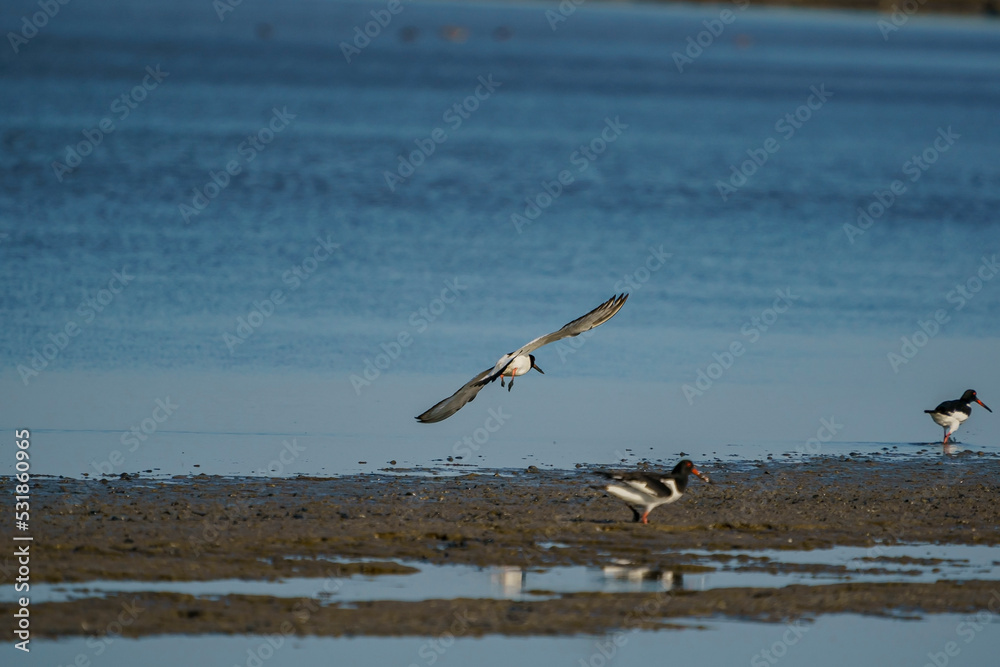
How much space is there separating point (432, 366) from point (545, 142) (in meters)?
31.2

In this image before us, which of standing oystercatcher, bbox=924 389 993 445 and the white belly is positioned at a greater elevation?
standing oystercatcher, bbox=924 389 993 445

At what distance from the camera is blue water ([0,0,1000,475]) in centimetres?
1560

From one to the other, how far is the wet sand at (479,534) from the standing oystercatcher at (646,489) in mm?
210

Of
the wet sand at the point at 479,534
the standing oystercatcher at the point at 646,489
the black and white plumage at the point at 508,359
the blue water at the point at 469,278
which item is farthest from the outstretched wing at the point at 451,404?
the standing oystercatcher at the point at 646,489

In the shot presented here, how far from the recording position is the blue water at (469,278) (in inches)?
614

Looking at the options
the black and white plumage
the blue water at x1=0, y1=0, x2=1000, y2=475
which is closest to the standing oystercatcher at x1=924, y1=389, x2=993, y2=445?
the blue water at x1=0, y1=0, x2=1000, y2=475

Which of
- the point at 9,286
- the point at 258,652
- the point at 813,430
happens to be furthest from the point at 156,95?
the point at 258,652

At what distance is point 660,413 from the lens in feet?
53.7

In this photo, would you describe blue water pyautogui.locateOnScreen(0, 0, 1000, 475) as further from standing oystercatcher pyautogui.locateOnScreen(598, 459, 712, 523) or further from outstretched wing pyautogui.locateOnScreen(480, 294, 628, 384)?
standing oystercatcher pyautogui.locateOnScreen(598, 459, 712, 523)

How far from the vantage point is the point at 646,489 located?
Answer: 1138 centimetres

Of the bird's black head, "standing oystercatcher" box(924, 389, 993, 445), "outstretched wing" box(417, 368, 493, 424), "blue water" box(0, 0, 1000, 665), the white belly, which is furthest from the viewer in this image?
"standing oystercatcher" box(924, 389, 993, 445)

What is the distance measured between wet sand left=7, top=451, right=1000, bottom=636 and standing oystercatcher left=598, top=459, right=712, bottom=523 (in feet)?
0.69

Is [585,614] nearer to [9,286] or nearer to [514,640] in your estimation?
[514,640]

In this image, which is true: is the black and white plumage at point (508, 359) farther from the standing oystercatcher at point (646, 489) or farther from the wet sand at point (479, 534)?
the standing oystercatcher at point (646, 489)
